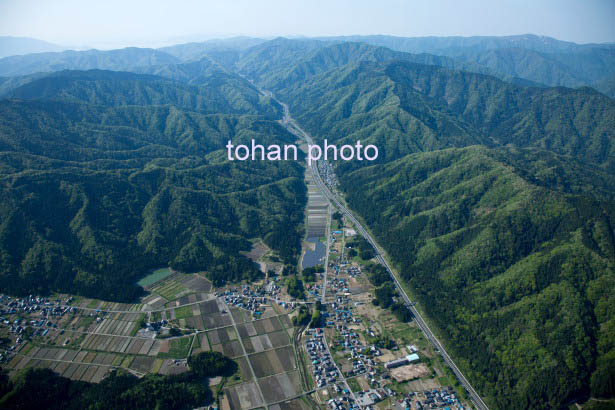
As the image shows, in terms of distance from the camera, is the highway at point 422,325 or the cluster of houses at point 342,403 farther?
the highway at point 422,325

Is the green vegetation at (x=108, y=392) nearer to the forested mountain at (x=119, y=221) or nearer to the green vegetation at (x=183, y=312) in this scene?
the green vegetation at (x=183, y=312)

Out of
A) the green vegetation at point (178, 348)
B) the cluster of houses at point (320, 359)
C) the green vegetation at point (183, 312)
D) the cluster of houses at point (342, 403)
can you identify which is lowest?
the cluster of houses at point (342, 403)

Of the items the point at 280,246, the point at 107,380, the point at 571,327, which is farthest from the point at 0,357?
the point at 571,327

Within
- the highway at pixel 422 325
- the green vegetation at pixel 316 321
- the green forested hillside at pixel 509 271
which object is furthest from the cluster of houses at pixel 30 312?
the green forested hillside at pixel 509 271

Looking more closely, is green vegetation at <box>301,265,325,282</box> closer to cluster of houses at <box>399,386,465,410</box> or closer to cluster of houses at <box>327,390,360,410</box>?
cluster of houses at <box>327,390,360,410</box>

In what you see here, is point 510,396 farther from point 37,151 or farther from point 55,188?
point 37,151

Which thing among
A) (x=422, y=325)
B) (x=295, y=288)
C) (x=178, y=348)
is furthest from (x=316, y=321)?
(x=178, y=348)

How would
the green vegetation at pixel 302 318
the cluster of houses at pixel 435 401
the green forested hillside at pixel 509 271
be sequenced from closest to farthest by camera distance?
the cluster of houses at pixel 435 401 → the green forested hillside at pixel 509 271 → the green vegetation at pixel 302 318

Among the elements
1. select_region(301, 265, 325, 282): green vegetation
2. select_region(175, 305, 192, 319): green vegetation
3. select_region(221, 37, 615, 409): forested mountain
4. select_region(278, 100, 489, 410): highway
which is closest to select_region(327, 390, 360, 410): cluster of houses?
select_region(278, 100, 489, 410): highway
